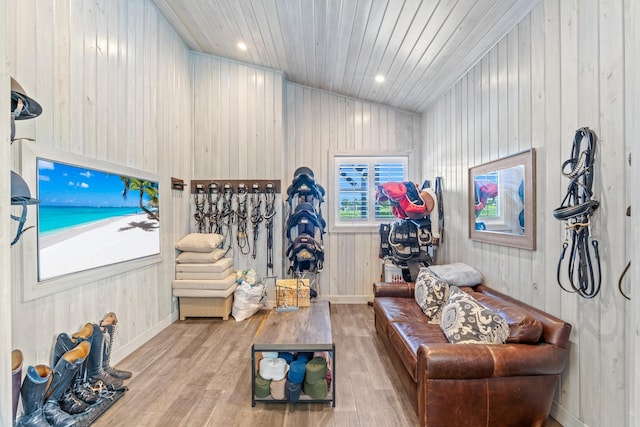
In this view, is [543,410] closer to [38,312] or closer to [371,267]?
[371,267]

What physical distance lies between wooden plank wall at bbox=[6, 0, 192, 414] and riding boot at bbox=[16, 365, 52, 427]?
177mm

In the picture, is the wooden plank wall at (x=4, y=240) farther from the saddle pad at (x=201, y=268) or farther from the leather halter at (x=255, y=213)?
the leather halter at (x=255, y=213)

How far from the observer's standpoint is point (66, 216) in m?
2.20

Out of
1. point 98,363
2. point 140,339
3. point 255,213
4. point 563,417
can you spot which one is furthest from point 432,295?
point 140,339

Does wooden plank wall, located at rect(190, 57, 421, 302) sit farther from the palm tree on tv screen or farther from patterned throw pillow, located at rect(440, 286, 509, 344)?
patterned throw pillow, located at rect(440, 286, 509, 344)

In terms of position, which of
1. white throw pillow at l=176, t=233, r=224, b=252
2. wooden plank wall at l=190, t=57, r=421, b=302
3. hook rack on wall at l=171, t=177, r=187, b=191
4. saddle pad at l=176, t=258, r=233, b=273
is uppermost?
wooden plank wall at l=190, t=57, r=421, b=302

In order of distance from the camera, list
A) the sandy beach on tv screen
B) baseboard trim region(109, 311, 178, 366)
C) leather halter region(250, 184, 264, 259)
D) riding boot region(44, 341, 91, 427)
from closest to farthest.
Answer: riding boot region(44, 341, 91, 427), the sandy beach on tv screen, baseboard trim region(109, 311, 178, 366), leather halter region(250, 184, 264, 259)

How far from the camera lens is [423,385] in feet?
5.92

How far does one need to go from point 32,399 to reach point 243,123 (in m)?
3.57

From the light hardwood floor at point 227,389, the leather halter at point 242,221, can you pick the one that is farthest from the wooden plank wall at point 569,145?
the leather halter at point 242,221

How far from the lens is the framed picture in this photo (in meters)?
1.97

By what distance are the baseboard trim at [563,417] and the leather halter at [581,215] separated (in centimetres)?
79

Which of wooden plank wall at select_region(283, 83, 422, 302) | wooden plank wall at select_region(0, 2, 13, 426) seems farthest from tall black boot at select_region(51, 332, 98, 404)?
wooden plank wall at select_region(283, 83, 422, 302)

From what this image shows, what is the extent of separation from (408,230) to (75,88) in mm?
3550
